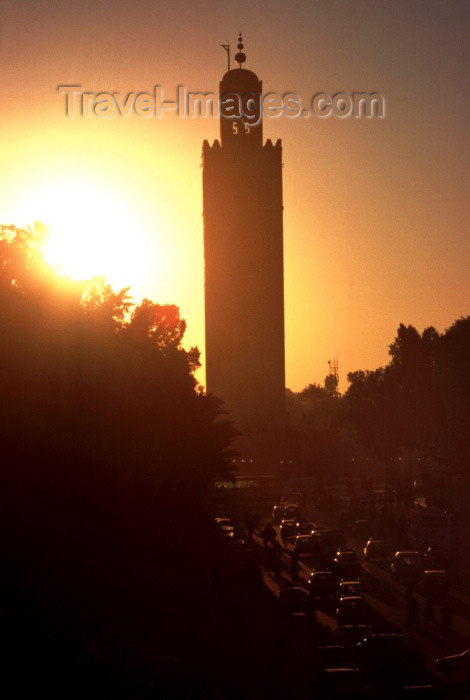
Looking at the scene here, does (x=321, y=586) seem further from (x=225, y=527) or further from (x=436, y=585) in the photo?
(x=225, y=527)

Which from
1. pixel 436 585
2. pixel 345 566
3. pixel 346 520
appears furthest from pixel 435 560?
pixel 346 520

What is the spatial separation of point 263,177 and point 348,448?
120 ft

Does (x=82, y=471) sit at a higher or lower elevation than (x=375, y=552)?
higher

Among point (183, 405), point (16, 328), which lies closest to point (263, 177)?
point (183, 405)

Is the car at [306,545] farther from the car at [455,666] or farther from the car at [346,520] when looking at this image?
the car at [455,666]

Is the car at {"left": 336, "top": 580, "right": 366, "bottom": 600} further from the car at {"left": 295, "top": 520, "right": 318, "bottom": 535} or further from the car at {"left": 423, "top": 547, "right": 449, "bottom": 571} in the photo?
the car at {"left": 295, "top": 520, "right": 318, "bottom": 535}

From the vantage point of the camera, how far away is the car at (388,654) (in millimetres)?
25328

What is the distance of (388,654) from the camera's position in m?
25.8

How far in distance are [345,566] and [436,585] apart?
4.72 meters

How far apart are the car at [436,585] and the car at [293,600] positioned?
5.84 m

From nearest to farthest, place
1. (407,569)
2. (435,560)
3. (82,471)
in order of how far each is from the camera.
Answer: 1. (82,471)
2. (407,569)
3. (435,560)

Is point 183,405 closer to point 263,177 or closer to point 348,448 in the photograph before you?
point 263,177

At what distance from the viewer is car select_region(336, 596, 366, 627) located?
33.2 m

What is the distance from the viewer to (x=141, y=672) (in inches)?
835
